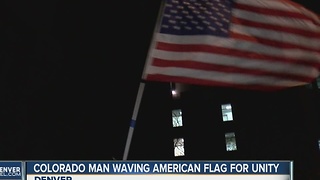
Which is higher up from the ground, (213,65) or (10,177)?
(213,65)

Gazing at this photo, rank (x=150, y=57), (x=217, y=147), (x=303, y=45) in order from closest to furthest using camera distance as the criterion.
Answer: (x=150, y=57) → (x=303, y=45) → (x=217, y=147)

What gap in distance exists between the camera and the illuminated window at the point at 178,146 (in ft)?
170

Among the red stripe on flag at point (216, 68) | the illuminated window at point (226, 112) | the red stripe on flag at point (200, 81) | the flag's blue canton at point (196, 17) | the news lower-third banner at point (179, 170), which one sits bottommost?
the news lower-third banner at point (179, 170)

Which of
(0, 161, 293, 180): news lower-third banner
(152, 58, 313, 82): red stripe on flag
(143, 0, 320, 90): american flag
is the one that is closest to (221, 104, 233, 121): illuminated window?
(143, 0, 320, 90): american flag

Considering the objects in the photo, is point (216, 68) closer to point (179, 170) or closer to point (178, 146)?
point (179, 170)

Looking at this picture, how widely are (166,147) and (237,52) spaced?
1813 inches

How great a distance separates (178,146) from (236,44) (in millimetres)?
46961

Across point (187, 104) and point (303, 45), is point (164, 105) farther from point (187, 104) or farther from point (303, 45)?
point (303, 45)

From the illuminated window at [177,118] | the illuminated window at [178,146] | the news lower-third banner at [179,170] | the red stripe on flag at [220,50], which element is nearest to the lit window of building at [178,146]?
the illuminated window at [178,146]

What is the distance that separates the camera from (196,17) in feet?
18.4

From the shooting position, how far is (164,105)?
177 ft

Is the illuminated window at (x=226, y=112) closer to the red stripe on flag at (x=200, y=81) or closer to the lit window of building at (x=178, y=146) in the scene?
the lit window of building at (x=178, y=146)

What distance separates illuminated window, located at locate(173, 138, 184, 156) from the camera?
51691 mm

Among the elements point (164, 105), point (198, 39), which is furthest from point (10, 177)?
point (164, 105)
